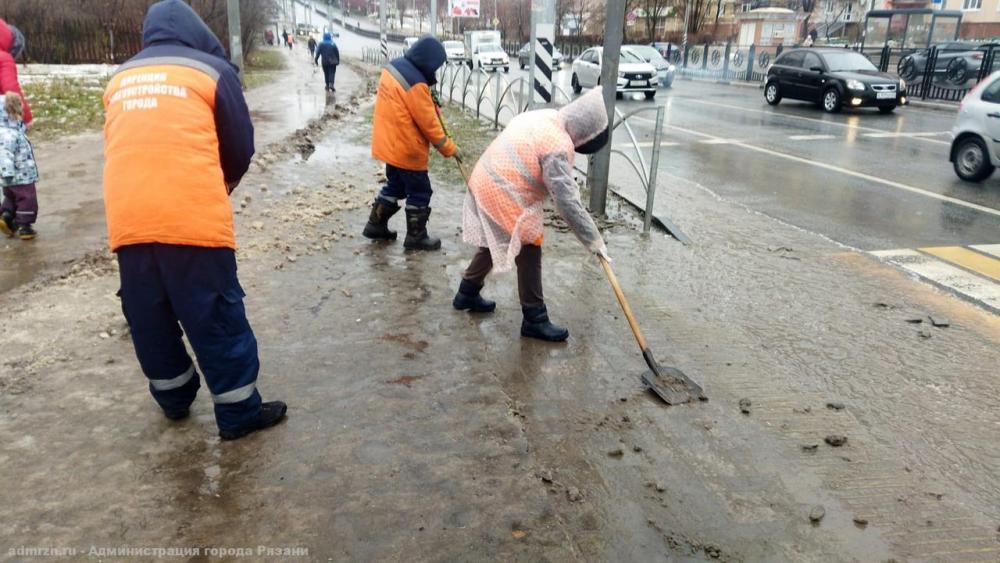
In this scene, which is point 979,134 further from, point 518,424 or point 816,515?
point 518,424

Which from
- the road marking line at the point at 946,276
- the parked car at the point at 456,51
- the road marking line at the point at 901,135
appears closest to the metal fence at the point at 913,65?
the road marking line at the point at 901,135

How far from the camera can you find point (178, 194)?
8.77 ft

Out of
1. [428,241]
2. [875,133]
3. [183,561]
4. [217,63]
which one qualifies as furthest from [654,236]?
[875,133]

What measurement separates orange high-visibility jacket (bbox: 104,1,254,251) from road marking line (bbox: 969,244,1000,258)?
657 centimetres

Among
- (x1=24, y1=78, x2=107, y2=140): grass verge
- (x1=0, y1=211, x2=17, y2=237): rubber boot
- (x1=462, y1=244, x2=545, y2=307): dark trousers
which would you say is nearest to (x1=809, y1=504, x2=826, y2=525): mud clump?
(x1=462, y1=244, x2=545, y2=307): dark trousers

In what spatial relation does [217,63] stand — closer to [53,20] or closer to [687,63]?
[53,20]

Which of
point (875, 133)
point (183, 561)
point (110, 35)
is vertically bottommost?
point (183, 561)

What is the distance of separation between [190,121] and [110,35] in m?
23.8

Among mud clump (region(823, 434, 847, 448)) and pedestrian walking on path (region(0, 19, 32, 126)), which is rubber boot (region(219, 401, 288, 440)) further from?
pedestrian walking on path (region(0, 19, 32, 126))

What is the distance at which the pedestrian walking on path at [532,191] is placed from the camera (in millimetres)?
3822

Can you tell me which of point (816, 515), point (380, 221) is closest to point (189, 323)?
point (816, 515)

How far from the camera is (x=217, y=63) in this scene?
9.27ft

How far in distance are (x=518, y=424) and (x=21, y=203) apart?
4.97 m

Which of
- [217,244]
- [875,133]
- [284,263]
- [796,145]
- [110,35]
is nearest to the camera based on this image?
[217,244]
